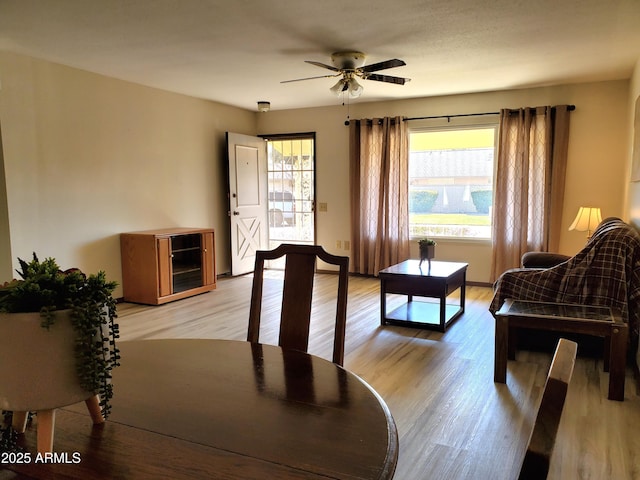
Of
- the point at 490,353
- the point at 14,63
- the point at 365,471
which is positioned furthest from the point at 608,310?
the point at 14,63

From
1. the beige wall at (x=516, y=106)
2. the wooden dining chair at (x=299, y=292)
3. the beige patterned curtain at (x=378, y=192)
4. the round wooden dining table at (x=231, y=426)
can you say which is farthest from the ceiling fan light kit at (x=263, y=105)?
the round wooden dining table at (x=231, y=426)

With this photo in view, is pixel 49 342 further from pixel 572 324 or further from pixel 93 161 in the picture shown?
pixel 93 161

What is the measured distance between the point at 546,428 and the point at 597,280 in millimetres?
2935

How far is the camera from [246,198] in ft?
22.4

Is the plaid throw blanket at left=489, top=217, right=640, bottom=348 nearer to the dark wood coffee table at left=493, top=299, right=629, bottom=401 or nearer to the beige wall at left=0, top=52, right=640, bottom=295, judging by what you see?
the dark wood coffee table at left=493, top=299, right=629, bottom=401

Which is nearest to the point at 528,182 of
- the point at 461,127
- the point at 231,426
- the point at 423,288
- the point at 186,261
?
the point at 461,127

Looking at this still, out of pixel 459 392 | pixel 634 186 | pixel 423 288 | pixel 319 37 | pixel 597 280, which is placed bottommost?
pixel 459 392

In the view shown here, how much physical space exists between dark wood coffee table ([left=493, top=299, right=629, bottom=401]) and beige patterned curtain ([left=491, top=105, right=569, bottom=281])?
105 inches

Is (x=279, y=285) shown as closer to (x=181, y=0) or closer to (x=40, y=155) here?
(x=40, y=155)

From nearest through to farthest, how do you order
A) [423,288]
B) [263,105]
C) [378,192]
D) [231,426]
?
[231,426] → [423,288] → [263,105] → [378,192]

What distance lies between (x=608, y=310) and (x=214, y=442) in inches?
111

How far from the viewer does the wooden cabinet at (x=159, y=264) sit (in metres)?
4.96

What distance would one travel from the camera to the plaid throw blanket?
3023 mm

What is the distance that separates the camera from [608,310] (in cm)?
292
